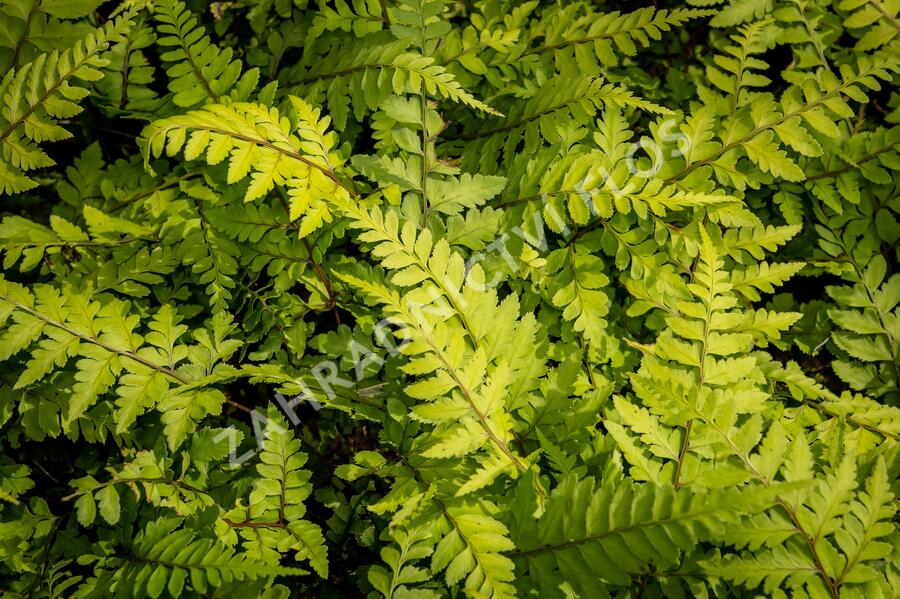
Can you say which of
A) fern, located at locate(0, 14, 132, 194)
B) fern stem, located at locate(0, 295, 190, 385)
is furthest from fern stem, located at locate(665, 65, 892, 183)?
fern, located at locate(0, 14, 132, 194)

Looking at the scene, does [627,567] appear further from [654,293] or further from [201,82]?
[201,82]

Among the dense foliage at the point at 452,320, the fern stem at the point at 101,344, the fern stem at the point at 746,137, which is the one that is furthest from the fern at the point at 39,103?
the fern stem at the point at 746,137

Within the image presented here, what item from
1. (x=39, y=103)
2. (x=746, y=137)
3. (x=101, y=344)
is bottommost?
(x=101, y=344)

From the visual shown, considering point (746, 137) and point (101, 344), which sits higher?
point (746, 137)

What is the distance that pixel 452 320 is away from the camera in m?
1.68

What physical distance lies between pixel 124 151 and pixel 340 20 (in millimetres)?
1163

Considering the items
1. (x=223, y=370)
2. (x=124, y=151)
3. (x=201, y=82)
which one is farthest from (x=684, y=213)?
(x=124, y=151)

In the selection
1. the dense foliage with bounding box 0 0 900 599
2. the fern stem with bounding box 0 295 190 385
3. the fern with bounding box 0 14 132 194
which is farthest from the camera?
the fern with bounding box 0 14 132 194

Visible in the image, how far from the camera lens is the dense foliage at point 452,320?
147 centimetres

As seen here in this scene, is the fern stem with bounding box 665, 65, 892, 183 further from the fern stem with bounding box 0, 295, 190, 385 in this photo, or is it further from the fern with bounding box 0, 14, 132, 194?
the fern with bounding box 0, 14, 132, 194

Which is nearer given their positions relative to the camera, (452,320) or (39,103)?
(452,320)

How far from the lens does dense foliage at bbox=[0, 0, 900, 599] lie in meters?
1.47

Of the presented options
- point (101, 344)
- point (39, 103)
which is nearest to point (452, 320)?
point (101, 344)

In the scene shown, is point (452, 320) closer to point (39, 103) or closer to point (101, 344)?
point (101, 344)
